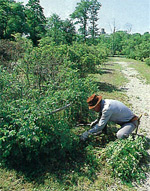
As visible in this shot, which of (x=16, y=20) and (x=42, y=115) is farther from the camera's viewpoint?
(x=16, y=20)

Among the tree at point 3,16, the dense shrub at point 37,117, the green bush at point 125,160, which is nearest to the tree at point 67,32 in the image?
the dense shrub at point 37,117

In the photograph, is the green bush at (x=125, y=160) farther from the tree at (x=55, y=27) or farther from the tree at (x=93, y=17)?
the tree at (x=93, y=17)

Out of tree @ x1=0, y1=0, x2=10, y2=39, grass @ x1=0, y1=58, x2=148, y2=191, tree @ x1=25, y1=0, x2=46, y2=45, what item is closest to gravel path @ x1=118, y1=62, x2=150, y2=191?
grass @ x1=0, y1=58, x2=148, y2=191

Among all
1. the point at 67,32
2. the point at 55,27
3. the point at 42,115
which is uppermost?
the point at 55,27

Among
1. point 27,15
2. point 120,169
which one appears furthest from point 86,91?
point 27,15

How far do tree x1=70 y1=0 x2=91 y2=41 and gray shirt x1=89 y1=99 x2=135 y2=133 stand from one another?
35880 mm

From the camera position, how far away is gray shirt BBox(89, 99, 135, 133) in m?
3.66

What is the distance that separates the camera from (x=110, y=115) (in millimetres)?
3707

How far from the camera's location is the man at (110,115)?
367cm

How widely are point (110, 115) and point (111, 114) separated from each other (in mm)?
36

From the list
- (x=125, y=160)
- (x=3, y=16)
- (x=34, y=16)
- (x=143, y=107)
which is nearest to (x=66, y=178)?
(x=125, y=160)

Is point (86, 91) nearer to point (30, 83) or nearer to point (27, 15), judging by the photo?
point (30, 83)

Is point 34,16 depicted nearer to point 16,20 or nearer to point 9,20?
A: point 16,20

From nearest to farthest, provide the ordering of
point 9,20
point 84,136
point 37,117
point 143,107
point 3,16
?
point 37,117, point 84,136, point 143,107, point 3,16, point 9,20
